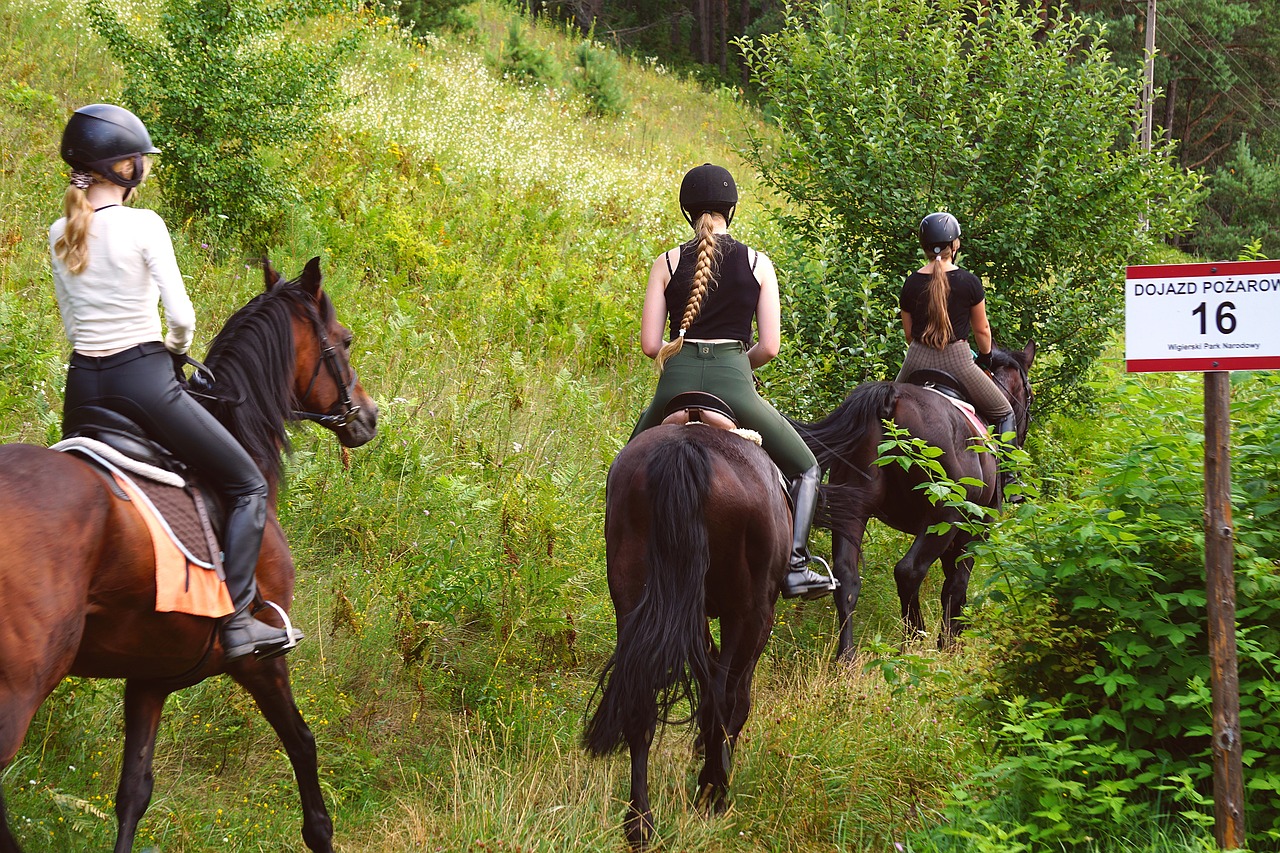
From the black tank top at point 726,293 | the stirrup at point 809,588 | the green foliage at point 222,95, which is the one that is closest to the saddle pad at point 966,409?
the stirrup at point 809,588

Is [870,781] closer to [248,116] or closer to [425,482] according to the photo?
[425,482]

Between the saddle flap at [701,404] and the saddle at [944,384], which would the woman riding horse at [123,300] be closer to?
the saddle flap at [701,404]

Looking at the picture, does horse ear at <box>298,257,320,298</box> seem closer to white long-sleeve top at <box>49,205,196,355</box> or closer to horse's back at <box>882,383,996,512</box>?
white long-sleeve top at <box>49,205,196,355</box>

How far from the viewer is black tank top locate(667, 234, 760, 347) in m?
5.29

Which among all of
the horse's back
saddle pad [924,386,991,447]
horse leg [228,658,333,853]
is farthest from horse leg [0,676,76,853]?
saddle pad [924,386,991,447]

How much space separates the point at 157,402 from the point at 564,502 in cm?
360

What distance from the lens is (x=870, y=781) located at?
531cm

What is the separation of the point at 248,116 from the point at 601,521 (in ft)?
17.9

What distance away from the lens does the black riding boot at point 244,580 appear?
4.42 meters

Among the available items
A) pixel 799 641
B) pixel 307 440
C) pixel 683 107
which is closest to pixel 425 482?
pixel 307 440

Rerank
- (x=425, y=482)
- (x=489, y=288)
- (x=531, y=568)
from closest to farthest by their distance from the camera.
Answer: (x=531, y=568), (x=425, y=482), (x=489, y=288)

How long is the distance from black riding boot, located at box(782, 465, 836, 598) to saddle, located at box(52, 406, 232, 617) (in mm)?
2759

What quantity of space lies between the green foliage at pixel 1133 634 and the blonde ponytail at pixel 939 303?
3.02m

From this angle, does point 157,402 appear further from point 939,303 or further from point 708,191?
point 939,303
